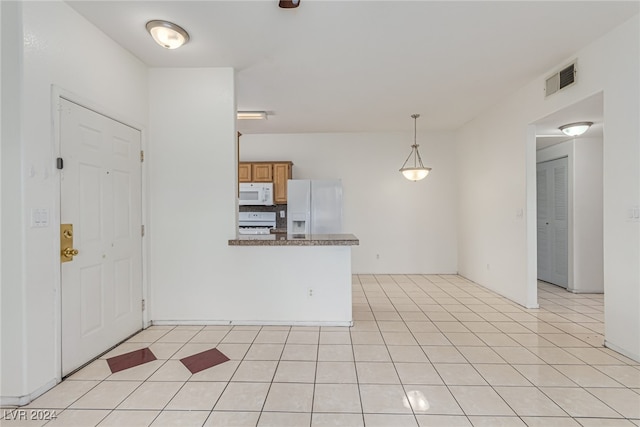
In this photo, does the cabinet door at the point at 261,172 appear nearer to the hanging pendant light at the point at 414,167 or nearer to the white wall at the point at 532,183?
the hanging pendant light at the point at 414,167

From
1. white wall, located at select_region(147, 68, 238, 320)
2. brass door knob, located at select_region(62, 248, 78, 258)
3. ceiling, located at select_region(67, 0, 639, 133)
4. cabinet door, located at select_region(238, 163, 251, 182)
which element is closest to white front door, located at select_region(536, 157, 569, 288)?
ceiling, located at select_region(67, 0, 639, 133)

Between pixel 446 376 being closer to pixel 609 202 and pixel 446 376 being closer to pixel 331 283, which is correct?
pixel 331 283

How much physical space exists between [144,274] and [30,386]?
123 cm

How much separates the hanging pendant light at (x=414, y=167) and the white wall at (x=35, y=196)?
3855 millimetres

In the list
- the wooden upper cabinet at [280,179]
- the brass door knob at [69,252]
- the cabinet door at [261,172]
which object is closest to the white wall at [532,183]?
the wooden upper cabinet at [280,179]

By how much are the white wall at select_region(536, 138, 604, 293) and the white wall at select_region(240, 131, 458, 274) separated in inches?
69.1

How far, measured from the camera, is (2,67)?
1.80 meters

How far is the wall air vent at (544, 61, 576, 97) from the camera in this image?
2.83 meters

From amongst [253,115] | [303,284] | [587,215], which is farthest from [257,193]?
[587,215]

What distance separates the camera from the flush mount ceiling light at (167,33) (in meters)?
2.31

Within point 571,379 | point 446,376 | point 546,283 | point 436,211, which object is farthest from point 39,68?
point 546,283

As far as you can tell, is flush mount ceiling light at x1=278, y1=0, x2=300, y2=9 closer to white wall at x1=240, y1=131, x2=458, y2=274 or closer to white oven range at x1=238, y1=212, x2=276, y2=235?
white wall at x1=240, y1=131, x2=458, y2=274

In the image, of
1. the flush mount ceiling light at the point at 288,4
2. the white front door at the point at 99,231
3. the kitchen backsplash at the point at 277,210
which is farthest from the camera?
the kitchen backsplash at the point at 277,210

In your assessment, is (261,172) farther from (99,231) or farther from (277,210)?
(99,231)
